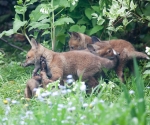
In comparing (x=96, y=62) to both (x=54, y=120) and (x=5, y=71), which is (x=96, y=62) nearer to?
(x=5, y=71)

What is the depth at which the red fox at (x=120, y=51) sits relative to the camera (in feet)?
24.6

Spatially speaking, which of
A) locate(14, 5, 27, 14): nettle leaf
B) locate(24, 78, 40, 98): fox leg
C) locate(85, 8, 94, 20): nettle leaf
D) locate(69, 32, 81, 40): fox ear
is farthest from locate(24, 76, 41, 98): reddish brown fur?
locate(85, 8, 94, 20): nettle leaf

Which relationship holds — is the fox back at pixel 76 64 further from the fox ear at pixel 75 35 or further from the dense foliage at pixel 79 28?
the fox ear at pixel 75 35

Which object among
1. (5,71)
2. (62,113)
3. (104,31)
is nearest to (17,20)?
(5,71)

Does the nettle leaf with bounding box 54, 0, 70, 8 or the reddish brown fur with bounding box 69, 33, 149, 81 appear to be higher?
the nettle leaf with bounding box 54, 0, 70, 8

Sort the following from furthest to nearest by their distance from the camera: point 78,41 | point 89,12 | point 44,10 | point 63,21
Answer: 1. point 89,12
2. point 78,41
3. point 63,21
4. point 44,10

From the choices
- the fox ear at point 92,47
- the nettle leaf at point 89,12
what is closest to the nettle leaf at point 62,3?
the nettle leaf at point 89,12

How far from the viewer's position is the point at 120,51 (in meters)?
7.55

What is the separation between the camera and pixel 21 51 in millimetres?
9797

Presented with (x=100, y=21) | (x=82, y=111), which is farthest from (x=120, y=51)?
(x=82, y=111)

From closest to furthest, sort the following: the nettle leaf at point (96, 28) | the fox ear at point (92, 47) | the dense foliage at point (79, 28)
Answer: the dense foliage at point (79, 28) → the fox ear at point (92, 47) → the nettle leaf at point (96, 28)

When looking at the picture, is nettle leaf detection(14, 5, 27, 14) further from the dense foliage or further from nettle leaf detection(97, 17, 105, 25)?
nettle leaf detection(97, 17, 105, 25)

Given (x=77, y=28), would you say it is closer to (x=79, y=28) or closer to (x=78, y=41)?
(x=79, y=28)

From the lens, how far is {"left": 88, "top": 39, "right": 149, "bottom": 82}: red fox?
751 cm
